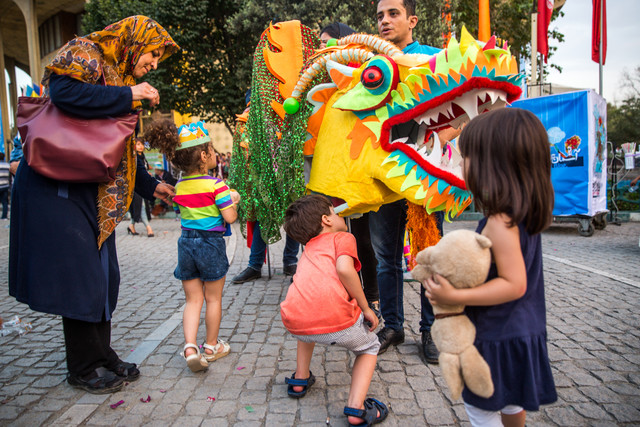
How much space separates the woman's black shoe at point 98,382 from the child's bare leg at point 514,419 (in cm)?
215

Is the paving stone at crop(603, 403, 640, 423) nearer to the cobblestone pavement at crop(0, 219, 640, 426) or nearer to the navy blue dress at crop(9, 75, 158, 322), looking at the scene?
the cobblestone pavement at crop(0, 219, 640, 426)

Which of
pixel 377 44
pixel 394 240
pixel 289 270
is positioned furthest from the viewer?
pixel 289 270

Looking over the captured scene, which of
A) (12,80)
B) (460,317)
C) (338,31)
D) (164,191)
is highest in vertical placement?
(12,80)

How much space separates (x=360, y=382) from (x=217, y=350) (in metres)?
1.31

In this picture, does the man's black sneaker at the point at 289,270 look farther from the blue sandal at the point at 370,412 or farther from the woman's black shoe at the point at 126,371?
the blue sandal at the point at 370,412

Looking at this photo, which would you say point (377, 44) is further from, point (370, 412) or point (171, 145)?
point (370, 412)

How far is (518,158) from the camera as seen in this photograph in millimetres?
1499

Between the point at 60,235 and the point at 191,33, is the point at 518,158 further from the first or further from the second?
the point at 191,33

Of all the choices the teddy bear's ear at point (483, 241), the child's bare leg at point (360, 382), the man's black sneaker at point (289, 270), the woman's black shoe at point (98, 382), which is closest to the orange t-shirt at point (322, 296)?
the child's bare leg at point (360, 382)

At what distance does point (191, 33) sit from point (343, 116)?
1392 cm

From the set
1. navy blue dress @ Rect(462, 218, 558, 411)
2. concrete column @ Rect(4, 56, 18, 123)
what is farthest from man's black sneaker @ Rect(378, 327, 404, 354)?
concrete column @ Rect(4, 56, 18, 123)

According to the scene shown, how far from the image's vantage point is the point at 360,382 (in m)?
2.26

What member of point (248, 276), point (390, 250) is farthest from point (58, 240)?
point (248, 276)

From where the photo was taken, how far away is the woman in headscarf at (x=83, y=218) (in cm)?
243
